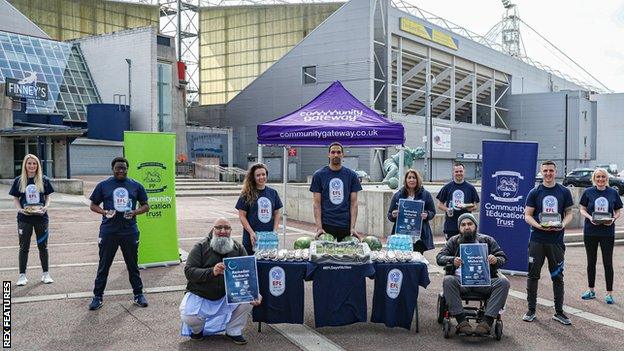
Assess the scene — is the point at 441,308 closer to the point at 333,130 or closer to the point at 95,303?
the point at 95,303

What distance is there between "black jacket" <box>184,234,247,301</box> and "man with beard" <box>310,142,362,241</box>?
1641 mm

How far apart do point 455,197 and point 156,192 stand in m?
5.34

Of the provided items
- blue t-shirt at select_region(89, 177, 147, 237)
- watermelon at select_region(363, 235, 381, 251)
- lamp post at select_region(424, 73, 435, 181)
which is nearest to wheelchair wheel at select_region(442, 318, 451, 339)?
watermelon at select_region(363, 235, 381, 251)

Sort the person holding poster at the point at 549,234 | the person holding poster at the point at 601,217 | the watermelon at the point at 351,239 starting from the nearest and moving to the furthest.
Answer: the watermelon at the point at 351,239 → the person holding poster at the point at 549,234 → the person holding poster at the point at 601,217

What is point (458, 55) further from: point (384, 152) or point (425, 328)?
point (425, 328)

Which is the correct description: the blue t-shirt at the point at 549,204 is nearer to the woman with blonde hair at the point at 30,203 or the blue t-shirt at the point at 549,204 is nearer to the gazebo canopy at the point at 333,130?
the gazebo canopy at the point at 333,130

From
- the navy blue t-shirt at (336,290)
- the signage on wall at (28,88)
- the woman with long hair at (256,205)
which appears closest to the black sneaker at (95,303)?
the woman with long hair at (256,205)

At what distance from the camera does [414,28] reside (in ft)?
157

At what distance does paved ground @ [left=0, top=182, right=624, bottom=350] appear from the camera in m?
5.89

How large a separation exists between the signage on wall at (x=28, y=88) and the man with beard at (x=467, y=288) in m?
32.7

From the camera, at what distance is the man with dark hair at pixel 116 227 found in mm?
7125

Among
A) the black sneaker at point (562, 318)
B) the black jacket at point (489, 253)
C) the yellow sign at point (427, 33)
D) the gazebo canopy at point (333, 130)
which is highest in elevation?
the yellow sign at point (427, 33)

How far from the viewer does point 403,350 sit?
18.8 ft

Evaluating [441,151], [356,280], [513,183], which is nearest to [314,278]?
[356,280]
